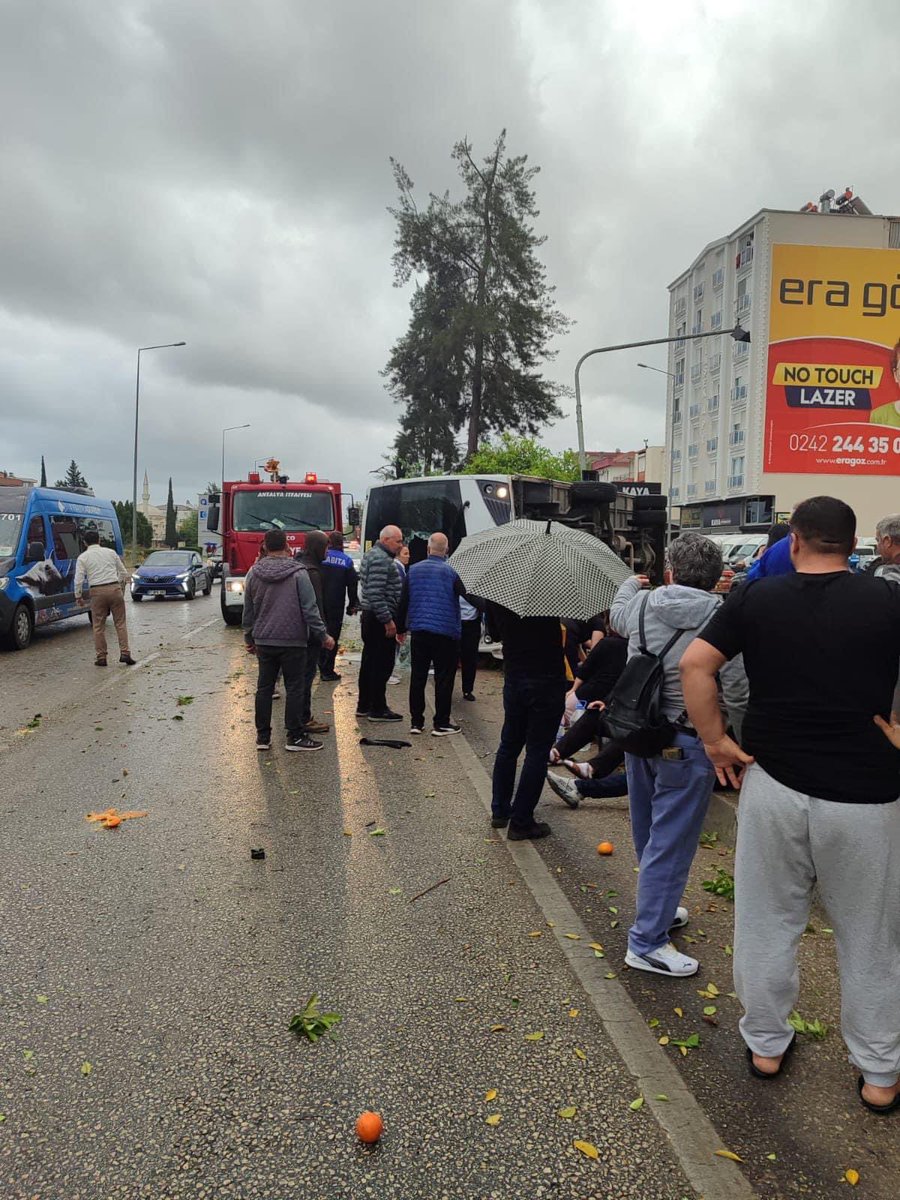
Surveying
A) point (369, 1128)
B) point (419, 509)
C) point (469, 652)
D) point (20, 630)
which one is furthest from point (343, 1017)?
point (20, 630)

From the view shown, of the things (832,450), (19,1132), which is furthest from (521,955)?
(832,450)

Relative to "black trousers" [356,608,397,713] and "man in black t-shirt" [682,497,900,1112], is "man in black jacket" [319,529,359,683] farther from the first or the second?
"man in black t-shirt" [682,497,900,1112]

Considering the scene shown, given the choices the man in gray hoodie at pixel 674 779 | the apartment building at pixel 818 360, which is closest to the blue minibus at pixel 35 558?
the man in gray hoodie at pixel 674 779

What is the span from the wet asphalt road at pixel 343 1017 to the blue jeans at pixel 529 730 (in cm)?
35

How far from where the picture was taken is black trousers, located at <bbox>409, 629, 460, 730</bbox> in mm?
7941

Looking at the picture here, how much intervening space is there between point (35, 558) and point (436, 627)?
367 inches

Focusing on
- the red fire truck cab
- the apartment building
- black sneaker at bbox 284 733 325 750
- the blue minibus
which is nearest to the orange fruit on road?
black sneaker at bbox 284 733 325 750

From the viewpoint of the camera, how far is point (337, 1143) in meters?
2.51

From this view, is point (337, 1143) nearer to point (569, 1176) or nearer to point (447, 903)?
point (569, 1176)

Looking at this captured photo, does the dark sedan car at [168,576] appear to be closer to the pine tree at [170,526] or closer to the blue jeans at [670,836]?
the blue jeans at [670,836]

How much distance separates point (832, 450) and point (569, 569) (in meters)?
53.9

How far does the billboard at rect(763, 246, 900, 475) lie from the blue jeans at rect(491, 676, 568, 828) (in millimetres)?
53689

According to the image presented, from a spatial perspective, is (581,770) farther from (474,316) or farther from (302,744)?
(474,316)

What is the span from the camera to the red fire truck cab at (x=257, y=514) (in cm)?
1597
